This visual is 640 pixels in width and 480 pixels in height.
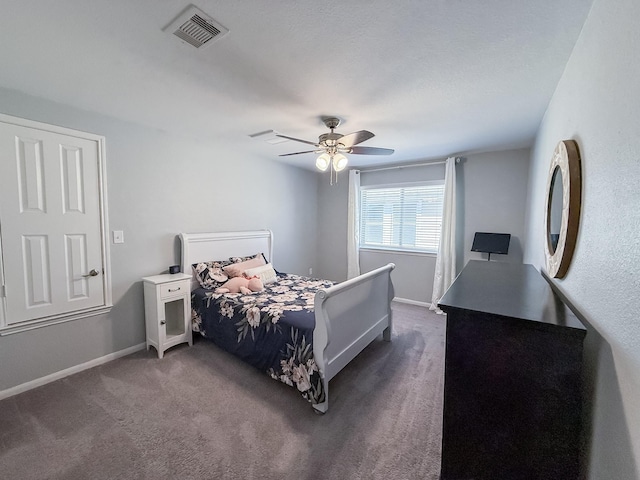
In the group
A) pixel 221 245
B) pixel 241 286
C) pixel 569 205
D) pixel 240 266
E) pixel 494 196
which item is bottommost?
pixel 241 286

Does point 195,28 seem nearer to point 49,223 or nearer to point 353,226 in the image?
point 49,223

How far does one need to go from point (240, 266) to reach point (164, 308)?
0.96m

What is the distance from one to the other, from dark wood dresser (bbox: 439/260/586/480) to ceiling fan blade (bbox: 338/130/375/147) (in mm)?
1549

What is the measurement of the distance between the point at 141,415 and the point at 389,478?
1.74 metres

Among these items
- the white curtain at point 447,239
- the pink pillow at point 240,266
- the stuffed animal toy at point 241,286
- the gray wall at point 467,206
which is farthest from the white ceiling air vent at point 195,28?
the gray wall at point 467,206

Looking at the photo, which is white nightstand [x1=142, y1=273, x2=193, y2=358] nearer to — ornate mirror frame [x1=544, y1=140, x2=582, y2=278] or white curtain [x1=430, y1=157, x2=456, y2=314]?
ornate mirror frame [x1=544, y1=140, x2=582, y2=278]

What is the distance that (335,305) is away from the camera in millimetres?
2100

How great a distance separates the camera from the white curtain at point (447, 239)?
3.87 meters

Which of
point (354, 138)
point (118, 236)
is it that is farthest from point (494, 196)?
point (118, 236)

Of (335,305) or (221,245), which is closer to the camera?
Answer: (335,305)

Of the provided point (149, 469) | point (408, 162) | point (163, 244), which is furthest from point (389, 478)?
point (408, 162)

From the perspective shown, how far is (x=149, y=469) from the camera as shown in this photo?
1490 mm

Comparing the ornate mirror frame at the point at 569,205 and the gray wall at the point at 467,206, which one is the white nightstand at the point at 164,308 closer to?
the gray wall at the point at 467,206

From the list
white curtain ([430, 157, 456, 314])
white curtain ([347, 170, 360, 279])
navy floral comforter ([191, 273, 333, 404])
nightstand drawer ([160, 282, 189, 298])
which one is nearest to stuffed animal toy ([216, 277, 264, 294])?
navy floral comforter ([191, 273, 333, 404])
